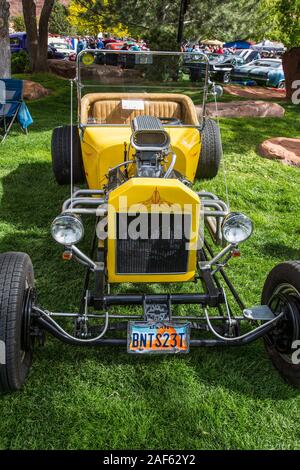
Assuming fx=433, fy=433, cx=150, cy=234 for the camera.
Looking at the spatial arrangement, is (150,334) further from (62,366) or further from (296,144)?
(296,144)

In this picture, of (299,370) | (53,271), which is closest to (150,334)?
(299,370)

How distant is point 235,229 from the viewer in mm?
2547

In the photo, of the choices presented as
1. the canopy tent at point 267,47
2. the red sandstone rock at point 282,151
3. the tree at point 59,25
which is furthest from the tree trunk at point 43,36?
the tree at point 59,25

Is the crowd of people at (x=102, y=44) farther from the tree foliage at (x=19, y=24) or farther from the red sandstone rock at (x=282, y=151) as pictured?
the red sandstone rock at (x=282, y=151)

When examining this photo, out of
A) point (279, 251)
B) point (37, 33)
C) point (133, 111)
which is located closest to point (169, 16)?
point (37, 33)

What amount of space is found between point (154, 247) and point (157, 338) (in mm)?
553

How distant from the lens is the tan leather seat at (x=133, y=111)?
15.4 feet

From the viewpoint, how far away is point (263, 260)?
396 cm

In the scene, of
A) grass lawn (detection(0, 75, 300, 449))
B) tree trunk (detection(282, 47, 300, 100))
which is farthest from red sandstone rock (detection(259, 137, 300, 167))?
tree trunk (detection(282, 47, 300, 100))

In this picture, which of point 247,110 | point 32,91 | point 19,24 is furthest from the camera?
point 19,24

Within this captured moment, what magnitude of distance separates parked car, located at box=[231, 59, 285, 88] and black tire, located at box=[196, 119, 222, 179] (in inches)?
507

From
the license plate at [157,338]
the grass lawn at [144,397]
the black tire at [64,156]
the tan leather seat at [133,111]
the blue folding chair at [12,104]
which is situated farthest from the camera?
the blue folding chair at [12,104]

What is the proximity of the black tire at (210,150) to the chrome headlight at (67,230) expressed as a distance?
9.92ft

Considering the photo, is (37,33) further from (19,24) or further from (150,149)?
(19,24)
